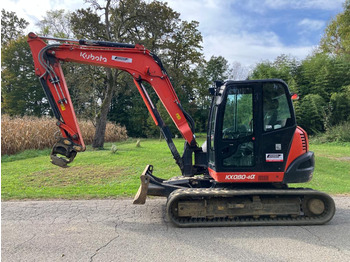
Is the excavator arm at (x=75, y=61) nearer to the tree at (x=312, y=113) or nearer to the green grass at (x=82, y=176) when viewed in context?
the green grass at (x=82, y=176)

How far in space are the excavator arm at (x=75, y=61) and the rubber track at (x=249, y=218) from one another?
1.52 metres

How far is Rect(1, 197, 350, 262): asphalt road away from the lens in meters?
3.67

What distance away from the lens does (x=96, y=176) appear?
9.48 meters

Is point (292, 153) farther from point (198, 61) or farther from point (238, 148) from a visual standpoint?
point (198, 61)

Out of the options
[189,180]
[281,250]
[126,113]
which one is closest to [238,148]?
[189,180]

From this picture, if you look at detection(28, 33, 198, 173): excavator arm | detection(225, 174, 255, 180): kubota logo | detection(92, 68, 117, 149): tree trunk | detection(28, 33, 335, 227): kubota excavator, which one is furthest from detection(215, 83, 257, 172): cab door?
detection(92, 68, 117, 149): tree trunk

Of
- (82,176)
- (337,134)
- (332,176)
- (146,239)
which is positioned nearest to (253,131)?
(146,239)

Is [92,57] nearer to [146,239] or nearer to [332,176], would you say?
[146,239]

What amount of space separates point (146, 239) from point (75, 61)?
3852mm

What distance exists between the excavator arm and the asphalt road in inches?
52.9

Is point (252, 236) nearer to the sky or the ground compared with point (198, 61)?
nearer to the ground

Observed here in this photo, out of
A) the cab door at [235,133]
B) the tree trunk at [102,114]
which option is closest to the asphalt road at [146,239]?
the cab door at [235,133]

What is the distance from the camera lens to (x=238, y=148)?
16.5ft

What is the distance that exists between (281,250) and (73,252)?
2935mm
